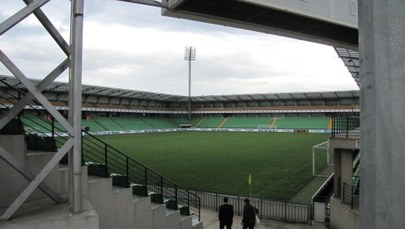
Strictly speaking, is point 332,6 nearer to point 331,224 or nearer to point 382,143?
point 331,224

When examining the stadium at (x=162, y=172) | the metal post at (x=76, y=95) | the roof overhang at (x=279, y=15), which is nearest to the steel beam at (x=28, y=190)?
the stadium at (x=162, y=172)

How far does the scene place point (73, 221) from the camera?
4.62 meters

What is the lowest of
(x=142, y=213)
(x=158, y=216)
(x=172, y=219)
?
(x=172, y=219)

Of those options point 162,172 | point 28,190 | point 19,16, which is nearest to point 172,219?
point 28,190

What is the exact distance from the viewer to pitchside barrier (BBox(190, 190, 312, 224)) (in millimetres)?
12945

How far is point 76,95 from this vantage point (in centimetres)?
481

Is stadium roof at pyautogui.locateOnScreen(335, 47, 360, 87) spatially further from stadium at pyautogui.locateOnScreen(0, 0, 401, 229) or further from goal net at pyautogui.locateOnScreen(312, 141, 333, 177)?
goal net at pyautogui.locateOnScreen(312, 141, 333, 177)

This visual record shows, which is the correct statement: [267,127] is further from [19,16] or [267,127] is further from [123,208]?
[19,16]

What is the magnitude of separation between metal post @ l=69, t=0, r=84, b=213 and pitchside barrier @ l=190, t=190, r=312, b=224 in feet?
31.4

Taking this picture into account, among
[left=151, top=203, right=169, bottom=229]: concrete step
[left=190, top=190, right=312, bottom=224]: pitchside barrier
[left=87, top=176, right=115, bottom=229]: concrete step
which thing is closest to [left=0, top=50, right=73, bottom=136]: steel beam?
[left=87, top=176, right=115, bottom=229]: concrete step

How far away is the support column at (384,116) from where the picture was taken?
1608mm

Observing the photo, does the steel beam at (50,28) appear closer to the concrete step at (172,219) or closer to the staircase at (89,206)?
the staircase at (89,206)

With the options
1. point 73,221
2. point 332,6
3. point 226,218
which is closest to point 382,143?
point 73,221

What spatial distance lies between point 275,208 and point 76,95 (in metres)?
10.6
